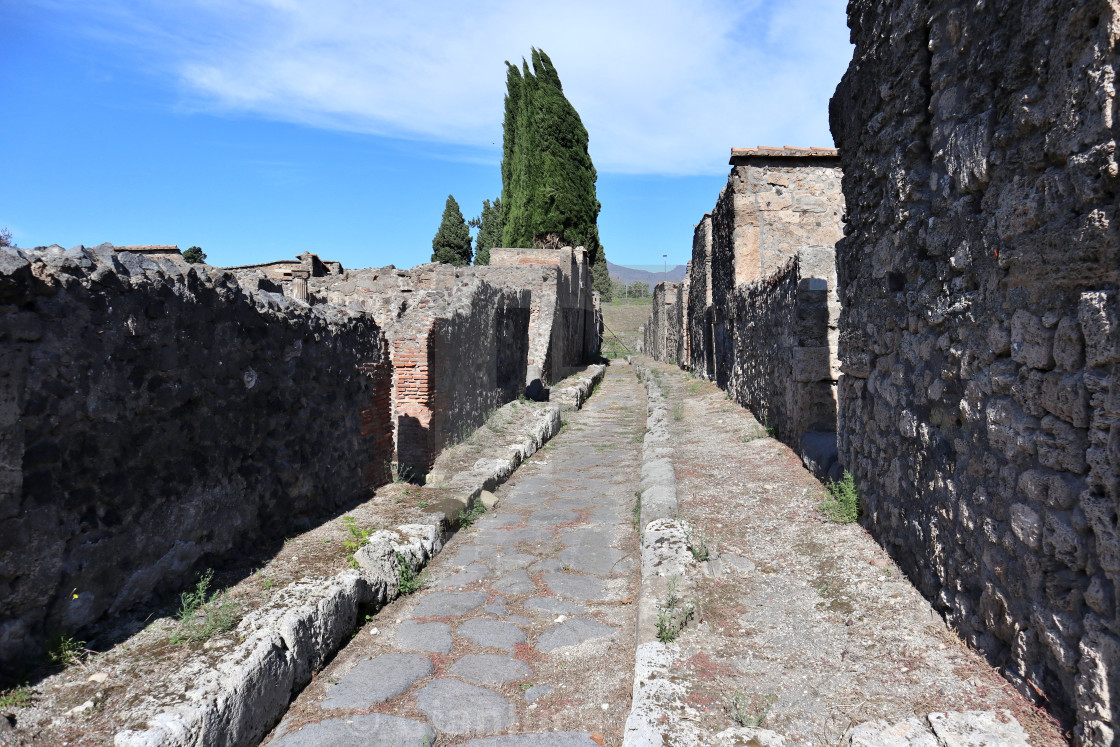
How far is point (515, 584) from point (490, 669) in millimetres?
1052

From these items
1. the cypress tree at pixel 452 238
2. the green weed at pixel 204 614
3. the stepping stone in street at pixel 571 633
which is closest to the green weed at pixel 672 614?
the stepping stone in street at pixel 571 633

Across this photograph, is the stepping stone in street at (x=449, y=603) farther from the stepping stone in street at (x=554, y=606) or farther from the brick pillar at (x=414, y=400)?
the brick pillar at (x=414, y=400)

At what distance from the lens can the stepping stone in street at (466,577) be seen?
4203mm

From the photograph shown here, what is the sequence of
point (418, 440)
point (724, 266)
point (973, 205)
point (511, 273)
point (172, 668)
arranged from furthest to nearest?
point (511, 273), point (724, 266), point (418, 440), point (973, 205), point (172, 668)

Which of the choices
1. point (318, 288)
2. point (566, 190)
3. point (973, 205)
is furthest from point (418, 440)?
point (566, 190)

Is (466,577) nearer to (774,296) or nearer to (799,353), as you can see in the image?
(799,353)

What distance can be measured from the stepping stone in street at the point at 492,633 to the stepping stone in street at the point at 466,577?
536mm

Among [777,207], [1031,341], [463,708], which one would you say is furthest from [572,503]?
[777,207]

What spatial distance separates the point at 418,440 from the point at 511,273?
8.03m

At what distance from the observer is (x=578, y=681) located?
304 cm

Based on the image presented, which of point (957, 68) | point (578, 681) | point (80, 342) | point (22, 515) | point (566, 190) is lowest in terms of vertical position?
point (578, 681)

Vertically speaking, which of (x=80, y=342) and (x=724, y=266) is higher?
(x=724, y=266)

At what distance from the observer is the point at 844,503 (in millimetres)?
4469

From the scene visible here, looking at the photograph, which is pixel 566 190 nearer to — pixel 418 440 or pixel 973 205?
pixel 418 440
